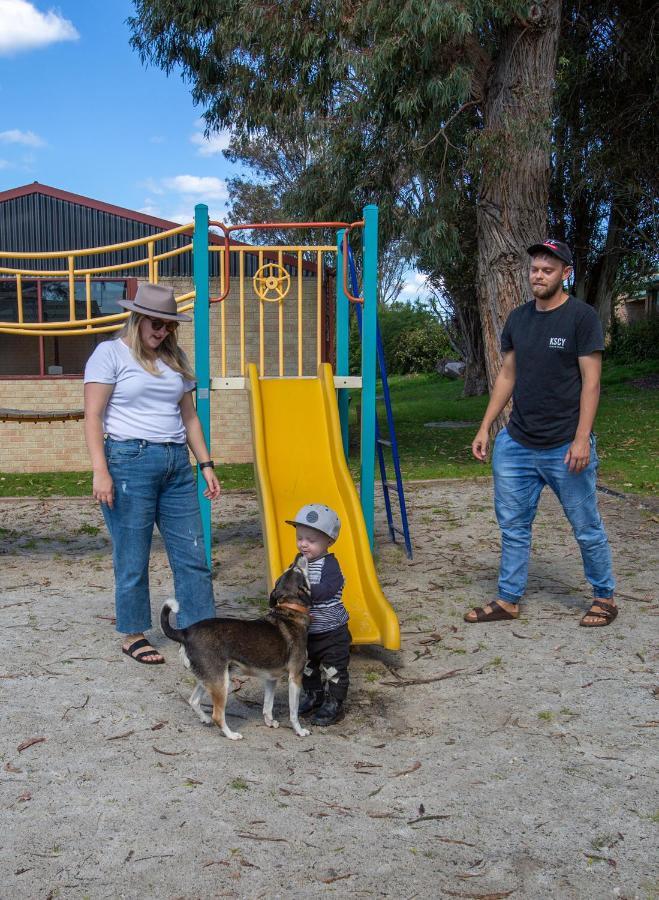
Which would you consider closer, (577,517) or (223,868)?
(223,868)

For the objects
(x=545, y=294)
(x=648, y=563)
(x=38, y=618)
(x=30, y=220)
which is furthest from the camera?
(x=30, y=220)

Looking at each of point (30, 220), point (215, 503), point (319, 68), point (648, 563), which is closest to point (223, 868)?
point (648, 563)

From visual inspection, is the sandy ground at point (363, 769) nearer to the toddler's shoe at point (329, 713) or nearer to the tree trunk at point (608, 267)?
the toddler's shoe at point (329, 713)

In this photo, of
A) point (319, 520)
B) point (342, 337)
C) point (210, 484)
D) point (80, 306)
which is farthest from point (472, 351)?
point (319, 520)

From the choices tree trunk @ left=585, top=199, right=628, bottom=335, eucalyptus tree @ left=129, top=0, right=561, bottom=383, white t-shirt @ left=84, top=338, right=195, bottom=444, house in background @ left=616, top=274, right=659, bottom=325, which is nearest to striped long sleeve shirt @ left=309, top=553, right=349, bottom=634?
white t-shirt @ left=84, top=338, right=195, bottom=444

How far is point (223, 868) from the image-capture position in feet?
9.12

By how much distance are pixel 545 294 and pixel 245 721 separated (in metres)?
2.88

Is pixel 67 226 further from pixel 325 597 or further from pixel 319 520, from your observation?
pixel 325 597

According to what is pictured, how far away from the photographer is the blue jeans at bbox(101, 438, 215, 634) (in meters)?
4.46

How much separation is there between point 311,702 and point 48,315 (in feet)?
41.1

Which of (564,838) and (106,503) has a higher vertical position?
(106,503)

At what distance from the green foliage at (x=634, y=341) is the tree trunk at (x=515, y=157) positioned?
1734 cm

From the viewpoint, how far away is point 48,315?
15.1 m

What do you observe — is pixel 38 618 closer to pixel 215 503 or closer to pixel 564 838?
pixel 564 838
